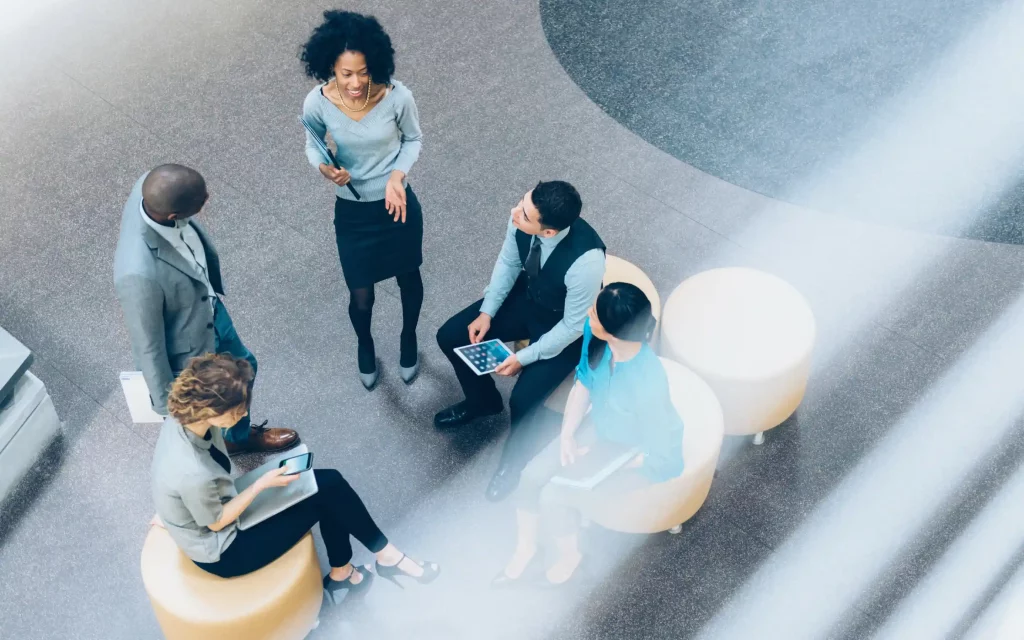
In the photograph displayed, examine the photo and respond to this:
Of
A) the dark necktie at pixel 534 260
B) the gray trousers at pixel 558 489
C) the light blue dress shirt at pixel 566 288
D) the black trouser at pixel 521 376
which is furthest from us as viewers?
the black trouser at pixel 521 376

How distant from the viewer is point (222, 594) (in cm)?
321

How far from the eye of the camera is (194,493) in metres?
2.97

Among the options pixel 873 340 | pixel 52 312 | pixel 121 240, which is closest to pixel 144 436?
pixel 52 312

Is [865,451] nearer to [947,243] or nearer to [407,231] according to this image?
[947,243]

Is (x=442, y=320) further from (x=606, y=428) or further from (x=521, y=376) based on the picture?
(x=606, y=428)

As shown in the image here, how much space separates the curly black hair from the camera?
3.57 m

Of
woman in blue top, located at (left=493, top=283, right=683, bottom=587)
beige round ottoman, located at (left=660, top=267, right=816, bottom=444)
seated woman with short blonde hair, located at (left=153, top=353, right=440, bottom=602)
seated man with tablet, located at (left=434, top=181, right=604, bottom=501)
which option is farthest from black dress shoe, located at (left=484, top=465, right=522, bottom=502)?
beige round ottoman, located at (left=660, top=267, right=816, bottom=444)

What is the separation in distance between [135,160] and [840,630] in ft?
13.6

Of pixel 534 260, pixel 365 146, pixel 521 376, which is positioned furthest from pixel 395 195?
pixel 521 376

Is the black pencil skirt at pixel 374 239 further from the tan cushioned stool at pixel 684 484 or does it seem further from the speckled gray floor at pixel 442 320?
the tan cushioned stool at pixel 684 484

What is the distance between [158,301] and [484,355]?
50.1 inches

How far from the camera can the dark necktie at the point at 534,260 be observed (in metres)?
3.75

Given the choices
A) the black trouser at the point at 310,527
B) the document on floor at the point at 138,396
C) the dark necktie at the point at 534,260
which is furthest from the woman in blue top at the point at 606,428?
the document on floor at the point at 138,396

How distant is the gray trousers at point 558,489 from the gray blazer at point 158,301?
1.21 meters
